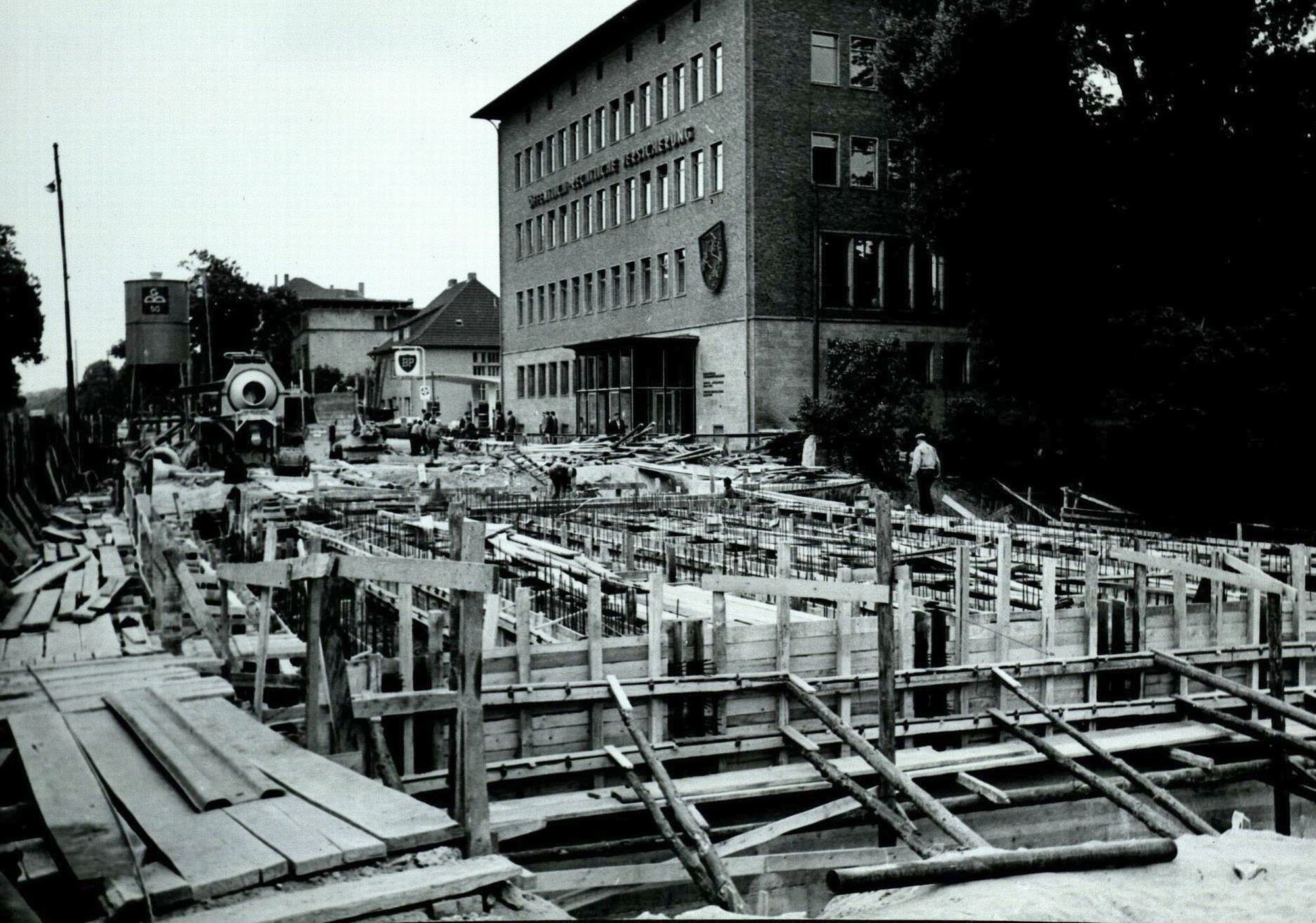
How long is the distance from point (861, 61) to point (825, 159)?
12.0 ft

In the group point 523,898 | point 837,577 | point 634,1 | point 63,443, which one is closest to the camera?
point 523,898

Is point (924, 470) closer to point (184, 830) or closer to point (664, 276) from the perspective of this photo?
point (184, 830)

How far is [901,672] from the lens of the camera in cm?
1307

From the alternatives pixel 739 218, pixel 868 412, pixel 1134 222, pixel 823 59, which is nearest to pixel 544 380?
pixel 739 218

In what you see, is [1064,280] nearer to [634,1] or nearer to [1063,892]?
[634,1]

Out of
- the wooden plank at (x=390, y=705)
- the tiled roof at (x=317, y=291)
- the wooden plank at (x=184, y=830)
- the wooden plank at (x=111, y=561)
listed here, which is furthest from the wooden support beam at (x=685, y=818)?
the tiled roof at (x=317, y=291)

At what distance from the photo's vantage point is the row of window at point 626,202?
155ft

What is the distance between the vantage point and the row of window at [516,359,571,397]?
60.5 meters

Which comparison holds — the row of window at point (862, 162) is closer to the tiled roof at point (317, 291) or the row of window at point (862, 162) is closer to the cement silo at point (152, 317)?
the cement silo at point (152, 317)

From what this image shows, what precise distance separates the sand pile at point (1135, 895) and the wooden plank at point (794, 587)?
2705 mm

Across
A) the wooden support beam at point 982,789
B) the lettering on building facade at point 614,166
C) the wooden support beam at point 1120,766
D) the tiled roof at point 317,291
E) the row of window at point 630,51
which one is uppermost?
the row of window at point 630,51

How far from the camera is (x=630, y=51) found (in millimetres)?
51906

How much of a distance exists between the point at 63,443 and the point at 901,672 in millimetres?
24949

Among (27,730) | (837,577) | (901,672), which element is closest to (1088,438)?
(837,577)
